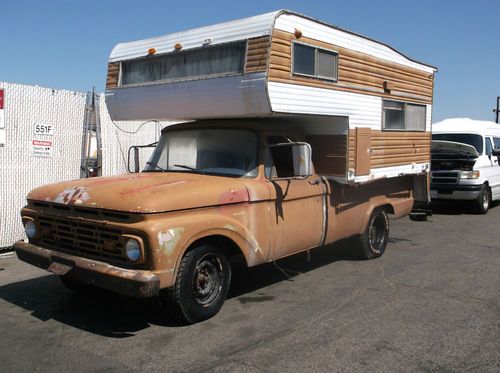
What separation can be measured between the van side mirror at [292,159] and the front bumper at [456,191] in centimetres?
823

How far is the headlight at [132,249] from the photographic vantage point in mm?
4319

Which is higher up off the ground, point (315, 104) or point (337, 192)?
point (315, 104)

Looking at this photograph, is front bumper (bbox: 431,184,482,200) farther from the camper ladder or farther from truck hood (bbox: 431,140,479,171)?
the camper ladder

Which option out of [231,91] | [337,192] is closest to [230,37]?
[231,91]

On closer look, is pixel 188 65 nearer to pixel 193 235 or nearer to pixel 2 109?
pixel 193 235

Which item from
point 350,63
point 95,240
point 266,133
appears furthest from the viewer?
point 350,63

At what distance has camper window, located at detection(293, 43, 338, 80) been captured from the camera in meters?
5.62

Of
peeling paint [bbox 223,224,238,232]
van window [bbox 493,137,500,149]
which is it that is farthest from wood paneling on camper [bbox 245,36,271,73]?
van window [bbox 493,137,500,149]

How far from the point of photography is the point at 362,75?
6809 mm

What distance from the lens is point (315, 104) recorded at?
590 centimetres

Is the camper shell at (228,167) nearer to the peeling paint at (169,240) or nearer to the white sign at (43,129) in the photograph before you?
the peeling paint at (169,240)

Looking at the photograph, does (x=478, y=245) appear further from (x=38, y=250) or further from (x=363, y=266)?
(x=38, y=250)

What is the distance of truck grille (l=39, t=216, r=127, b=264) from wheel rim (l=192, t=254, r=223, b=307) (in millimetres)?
738

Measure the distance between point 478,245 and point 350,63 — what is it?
4249mm
